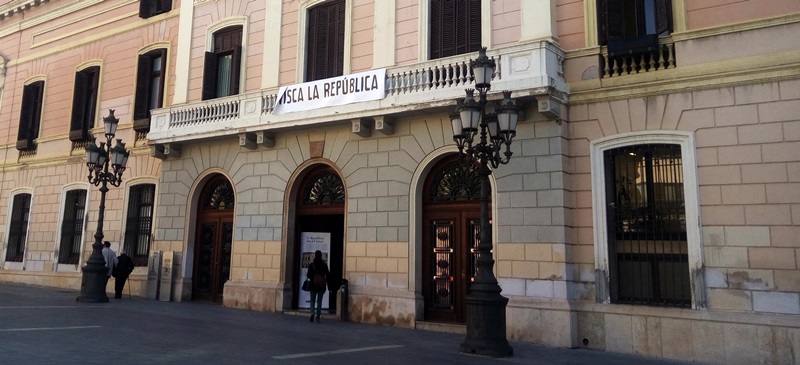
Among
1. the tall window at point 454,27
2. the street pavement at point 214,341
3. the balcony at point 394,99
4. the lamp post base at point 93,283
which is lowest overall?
the street pavement at point 214,341

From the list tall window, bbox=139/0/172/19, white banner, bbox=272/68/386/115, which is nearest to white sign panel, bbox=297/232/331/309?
white banner, bbox=272/68/386/115

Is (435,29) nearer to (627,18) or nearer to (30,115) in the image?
(627,18)

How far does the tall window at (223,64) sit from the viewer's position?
17234mm

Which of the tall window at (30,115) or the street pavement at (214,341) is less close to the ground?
the tall window at (30,115)

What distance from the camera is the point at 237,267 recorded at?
16.3m

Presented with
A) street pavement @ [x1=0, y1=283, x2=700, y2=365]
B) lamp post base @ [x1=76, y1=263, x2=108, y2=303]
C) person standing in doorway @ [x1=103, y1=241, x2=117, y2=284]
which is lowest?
street pavement @ [x1=0, y1=283, x2=700, y2=365]

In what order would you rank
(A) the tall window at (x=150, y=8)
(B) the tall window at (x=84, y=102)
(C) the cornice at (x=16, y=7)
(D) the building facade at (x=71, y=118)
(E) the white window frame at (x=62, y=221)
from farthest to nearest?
(C) the cornice at (x=16, y=7) → (B) the tall window at (x=84, y=102) → (E) the white window frame at (x=62, y=221) → (A) the tall window at (x=150, y=8) → (D) the building facade at (x=71, y=118)

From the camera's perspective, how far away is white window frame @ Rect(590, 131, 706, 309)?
1065 cm

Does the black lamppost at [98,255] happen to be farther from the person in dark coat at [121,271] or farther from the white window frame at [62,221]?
the white window frame at [62,221]

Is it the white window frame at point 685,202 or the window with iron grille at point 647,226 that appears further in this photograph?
the window with iron grille at point 647,226

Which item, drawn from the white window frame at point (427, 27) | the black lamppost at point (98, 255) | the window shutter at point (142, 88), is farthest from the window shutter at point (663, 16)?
the window shutter at point (142, 88)

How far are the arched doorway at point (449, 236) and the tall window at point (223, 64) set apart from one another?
696cm

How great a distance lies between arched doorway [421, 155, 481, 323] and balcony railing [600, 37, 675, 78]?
3.44m

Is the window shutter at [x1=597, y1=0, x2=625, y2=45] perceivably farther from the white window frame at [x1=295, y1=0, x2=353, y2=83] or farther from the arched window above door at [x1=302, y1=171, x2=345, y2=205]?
the arched window above door at [x1=302, y1=171, x2=345, y2=205]
